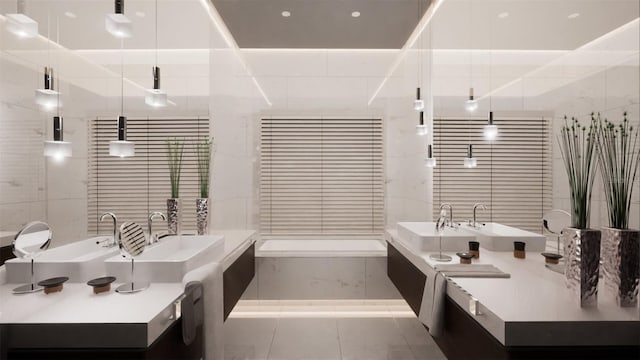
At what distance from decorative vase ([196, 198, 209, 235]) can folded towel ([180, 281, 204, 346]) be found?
1.28 metres

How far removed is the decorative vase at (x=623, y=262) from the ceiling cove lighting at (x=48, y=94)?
239 cm

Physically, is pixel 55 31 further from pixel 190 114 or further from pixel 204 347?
pixel 204 347

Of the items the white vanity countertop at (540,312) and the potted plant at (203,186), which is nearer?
the white vanity countertop at (540,312)

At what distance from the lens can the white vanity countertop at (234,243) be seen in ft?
7.73

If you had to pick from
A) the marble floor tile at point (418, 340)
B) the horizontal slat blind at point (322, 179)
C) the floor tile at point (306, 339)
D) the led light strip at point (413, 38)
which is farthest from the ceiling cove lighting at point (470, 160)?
the floor tile at point (306, 339)

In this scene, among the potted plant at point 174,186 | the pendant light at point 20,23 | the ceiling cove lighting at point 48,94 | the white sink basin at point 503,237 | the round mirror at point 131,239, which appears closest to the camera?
the pendant light at point 20,23

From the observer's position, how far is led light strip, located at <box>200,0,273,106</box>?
125 inches

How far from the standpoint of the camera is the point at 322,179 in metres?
4.12

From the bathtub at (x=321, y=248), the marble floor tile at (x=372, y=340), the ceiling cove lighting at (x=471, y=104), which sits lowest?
the marble floor tile at (x=372, y=340)

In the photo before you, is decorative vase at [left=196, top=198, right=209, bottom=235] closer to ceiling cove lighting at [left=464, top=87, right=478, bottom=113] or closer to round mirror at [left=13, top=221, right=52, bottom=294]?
round mirror at [left=13, top=221, right=52, bottom=294]

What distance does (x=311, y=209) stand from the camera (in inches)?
162

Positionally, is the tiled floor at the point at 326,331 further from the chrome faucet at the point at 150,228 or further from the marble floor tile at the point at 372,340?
the chrome faucet at the point at 150,228

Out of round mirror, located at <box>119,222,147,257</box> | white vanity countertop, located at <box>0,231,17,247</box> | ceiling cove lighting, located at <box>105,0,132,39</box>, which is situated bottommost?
round mirror, located at <box>119,222,147,257</box>

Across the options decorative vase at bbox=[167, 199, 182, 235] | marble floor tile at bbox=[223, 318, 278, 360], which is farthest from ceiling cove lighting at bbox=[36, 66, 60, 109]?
marble floor tile at bbox=[223, 318, 278, 360]
